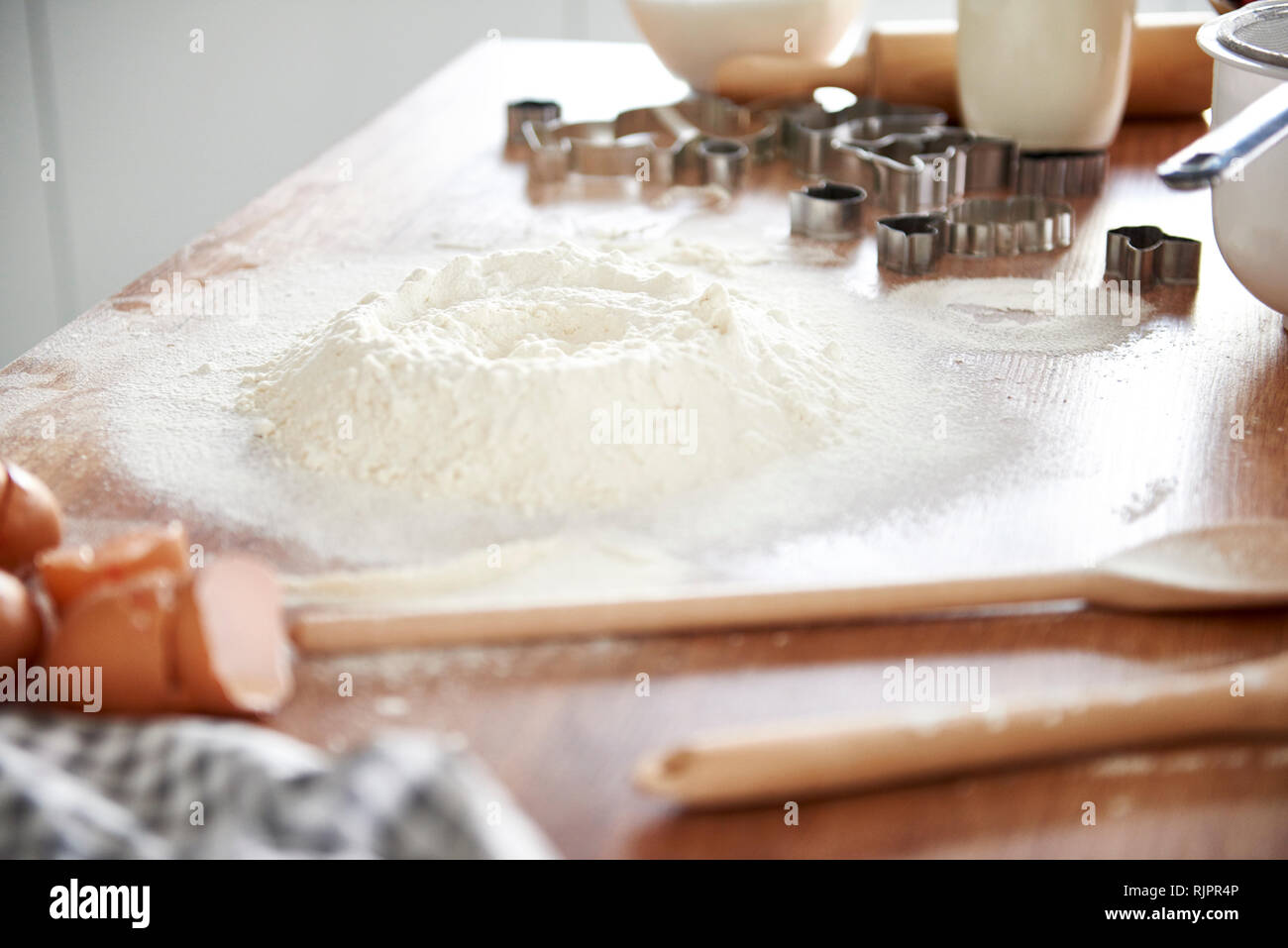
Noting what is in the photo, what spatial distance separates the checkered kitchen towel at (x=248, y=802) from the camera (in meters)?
0.56

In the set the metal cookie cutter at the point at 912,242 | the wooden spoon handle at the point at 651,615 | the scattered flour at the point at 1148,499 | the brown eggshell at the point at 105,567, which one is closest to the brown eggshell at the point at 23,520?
the brown eggshell at the point at 105,567

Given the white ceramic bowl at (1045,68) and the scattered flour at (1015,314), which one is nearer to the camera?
the scattered flour at (1015,314)

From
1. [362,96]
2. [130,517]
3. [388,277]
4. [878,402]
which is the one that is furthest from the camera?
[362,96]

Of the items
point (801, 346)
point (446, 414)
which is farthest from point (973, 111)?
point (446, 414)

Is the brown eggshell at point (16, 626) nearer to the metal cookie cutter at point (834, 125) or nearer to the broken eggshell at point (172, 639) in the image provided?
the broken eggshell at point (172, 639)

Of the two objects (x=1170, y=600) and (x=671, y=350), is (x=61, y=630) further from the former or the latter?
(x=1170, y=600)

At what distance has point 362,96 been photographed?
325cm

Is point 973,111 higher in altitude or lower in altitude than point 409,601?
higher

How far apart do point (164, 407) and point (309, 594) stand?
1.20 ft

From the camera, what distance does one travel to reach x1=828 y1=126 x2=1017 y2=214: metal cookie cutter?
1550mm

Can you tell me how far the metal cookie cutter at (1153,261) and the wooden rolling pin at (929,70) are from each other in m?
0.59

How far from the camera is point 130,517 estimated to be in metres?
0.90

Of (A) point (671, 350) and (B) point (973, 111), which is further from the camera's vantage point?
(B) point (973, 111)
